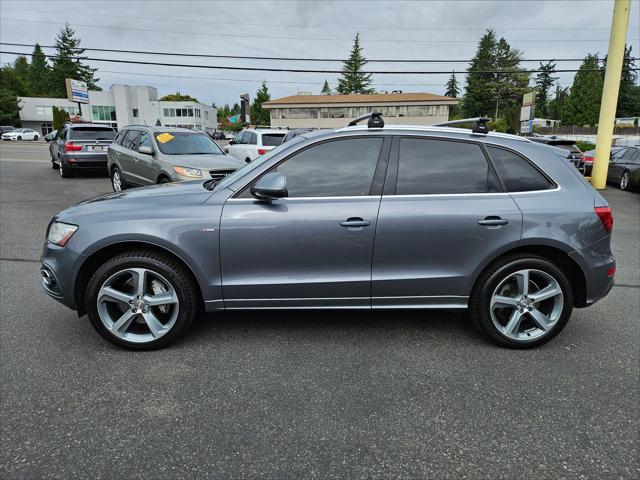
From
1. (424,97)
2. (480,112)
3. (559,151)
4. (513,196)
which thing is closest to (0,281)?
(513,196)

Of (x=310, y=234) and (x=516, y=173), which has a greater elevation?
(x=516, y=173)

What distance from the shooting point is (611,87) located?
1463cm

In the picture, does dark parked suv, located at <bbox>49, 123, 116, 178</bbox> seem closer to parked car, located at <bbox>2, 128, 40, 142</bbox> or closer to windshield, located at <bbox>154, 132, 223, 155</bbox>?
windshield, located at <bbox>154, 132, 223, 155</bbox>

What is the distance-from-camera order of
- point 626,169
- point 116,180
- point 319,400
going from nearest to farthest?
point 319,400 → point 116,180 → point 626,169

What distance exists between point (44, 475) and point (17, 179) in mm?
15381

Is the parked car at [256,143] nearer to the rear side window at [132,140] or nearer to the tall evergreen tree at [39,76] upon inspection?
the rear side window at [132,140]

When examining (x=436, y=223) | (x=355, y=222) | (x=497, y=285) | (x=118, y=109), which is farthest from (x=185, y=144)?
(x=118, y=109)

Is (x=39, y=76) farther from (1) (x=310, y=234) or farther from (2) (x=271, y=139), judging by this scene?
(1) (x=310, y=234)

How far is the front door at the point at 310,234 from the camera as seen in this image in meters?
3.33

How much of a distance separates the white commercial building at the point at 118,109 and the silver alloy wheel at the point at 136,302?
79794 mm

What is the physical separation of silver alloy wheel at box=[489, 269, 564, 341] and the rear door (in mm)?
272

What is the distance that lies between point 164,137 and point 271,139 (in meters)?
6.07

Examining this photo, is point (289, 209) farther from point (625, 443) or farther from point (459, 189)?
point (625, 443)

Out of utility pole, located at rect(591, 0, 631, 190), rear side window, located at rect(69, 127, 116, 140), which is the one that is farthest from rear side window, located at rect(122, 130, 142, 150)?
utility pole, located at rect(591, 0, 631, 190)
